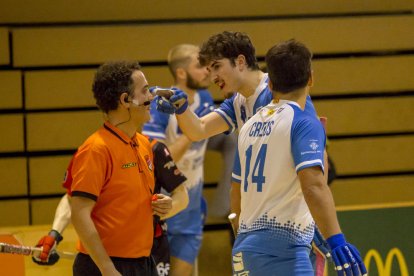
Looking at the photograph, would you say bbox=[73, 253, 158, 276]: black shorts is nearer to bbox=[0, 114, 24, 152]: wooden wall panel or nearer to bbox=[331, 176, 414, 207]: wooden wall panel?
bbox=[0, 114, 24, 152]: wooden wall panel

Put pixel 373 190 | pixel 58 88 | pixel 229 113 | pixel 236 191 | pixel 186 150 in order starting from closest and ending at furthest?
1. pixel 236 191
2. pixel 229 113
3. pixel 186 150
4. pixel 58 88
5. pixel 373 190

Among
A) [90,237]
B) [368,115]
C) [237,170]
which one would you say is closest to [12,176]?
[368,115]

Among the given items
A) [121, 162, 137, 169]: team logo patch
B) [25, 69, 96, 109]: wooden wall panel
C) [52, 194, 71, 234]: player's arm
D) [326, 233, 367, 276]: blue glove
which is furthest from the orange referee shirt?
[25, 69, 96, 109]: wooden wall panel

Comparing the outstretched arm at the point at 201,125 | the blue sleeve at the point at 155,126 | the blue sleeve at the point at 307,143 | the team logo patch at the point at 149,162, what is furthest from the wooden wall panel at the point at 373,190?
the blue sleeve at the point at 307,143

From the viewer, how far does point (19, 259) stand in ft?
15.1

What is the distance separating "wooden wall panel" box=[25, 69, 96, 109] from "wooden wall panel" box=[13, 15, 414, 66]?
0.29 feet

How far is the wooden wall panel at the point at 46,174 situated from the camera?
5973mm

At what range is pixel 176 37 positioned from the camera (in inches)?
241

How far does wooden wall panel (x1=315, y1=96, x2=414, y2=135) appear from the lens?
6.43 m

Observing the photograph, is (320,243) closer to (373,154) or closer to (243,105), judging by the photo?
(243,105)

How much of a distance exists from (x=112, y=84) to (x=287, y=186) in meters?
0.81

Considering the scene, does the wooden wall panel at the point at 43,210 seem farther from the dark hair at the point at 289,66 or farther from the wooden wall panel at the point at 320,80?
the dark hair at the point at 289,66

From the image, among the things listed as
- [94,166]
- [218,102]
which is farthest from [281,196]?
[218,102]

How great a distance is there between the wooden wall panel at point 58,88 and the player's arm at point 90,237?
305 centimetres
